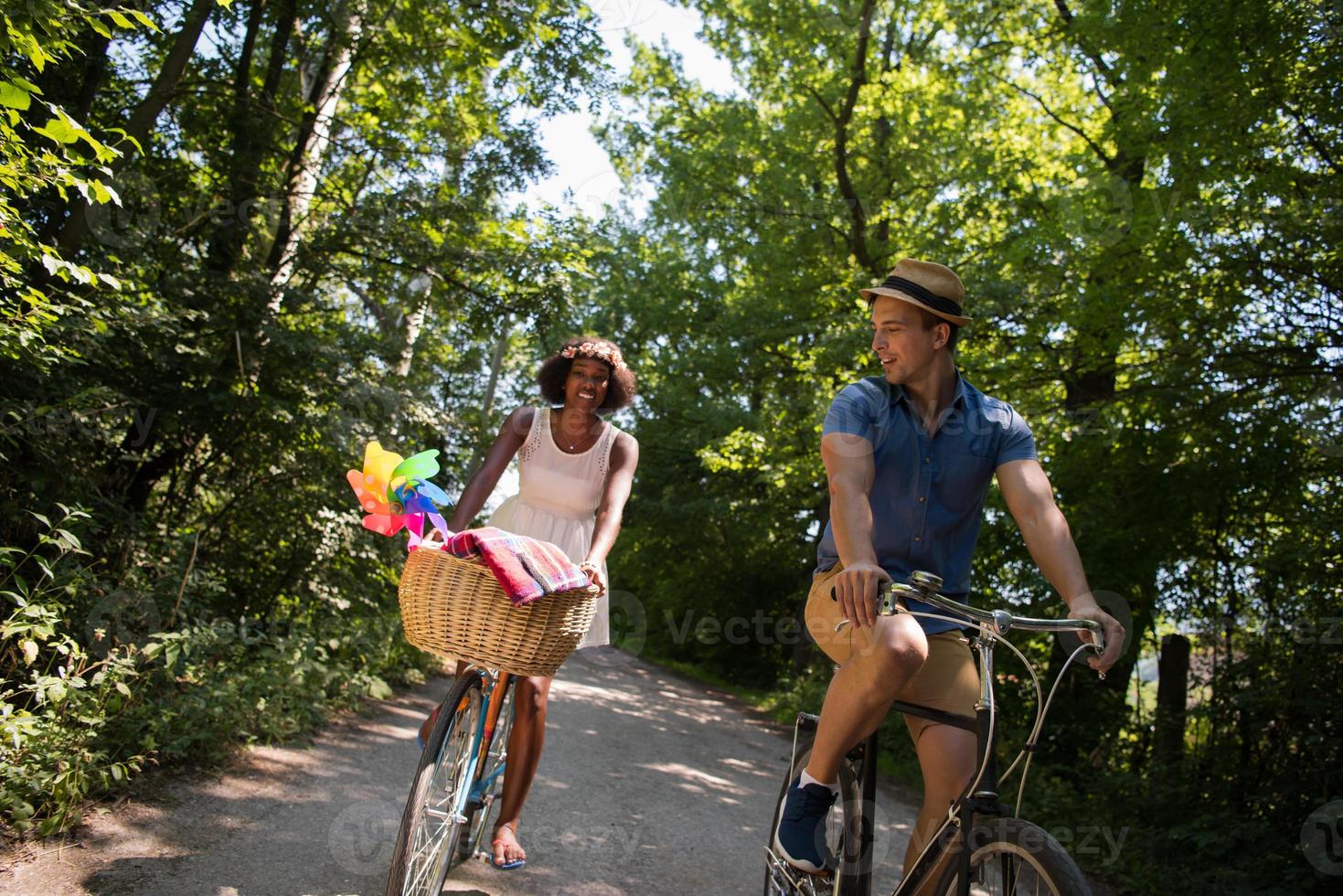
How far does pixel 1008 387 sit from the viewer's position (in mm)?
10086

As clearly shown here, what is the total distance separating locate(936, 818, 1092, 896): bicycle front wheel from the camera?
2.12m

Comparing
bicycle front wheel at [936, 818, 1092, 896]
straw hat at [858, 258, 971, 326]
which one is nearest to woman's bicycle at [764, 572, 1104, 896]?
bicycle front wheel at [936, 818, 1092, 896]

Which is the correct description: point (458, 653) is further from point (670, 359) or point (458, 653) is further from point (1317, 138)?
point (670, 359)

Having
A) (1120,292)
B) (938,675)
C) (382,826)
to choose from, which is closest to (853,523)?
(938,675)

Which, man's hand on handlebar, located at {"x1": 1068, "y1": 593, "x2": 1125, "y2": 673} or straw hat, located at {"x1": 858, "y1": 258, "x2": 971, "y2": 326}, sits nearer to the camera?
man's hand on handlebar, located at {"x1": 1068, "y1": 593, "x2": 1125, "y2": 673}

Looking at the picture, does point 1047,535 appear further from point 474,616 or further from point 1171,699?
point 1171,699

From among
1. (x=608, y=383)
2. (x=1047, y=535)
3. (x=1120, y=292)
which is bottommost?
(x=1047, y=535)

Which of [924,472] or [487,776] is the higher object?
[924,472]

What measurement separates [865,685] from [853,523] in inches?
16.7

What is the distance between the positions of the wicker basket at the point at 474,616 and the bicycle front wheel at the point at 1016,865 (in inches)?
54.8

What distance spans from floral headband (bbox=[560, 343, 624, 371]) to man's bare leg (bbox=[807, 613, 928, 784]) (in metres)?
1.86

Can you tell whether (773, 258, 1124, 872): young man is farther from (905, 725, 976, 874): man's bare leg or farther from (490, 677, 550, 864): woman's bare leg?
(490, 677, 550, 864): woman's bare leg

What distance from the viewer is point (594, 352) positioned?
433cm

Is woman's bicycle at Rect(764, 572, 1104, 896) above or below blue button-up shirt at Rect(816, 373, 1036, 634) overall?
below
